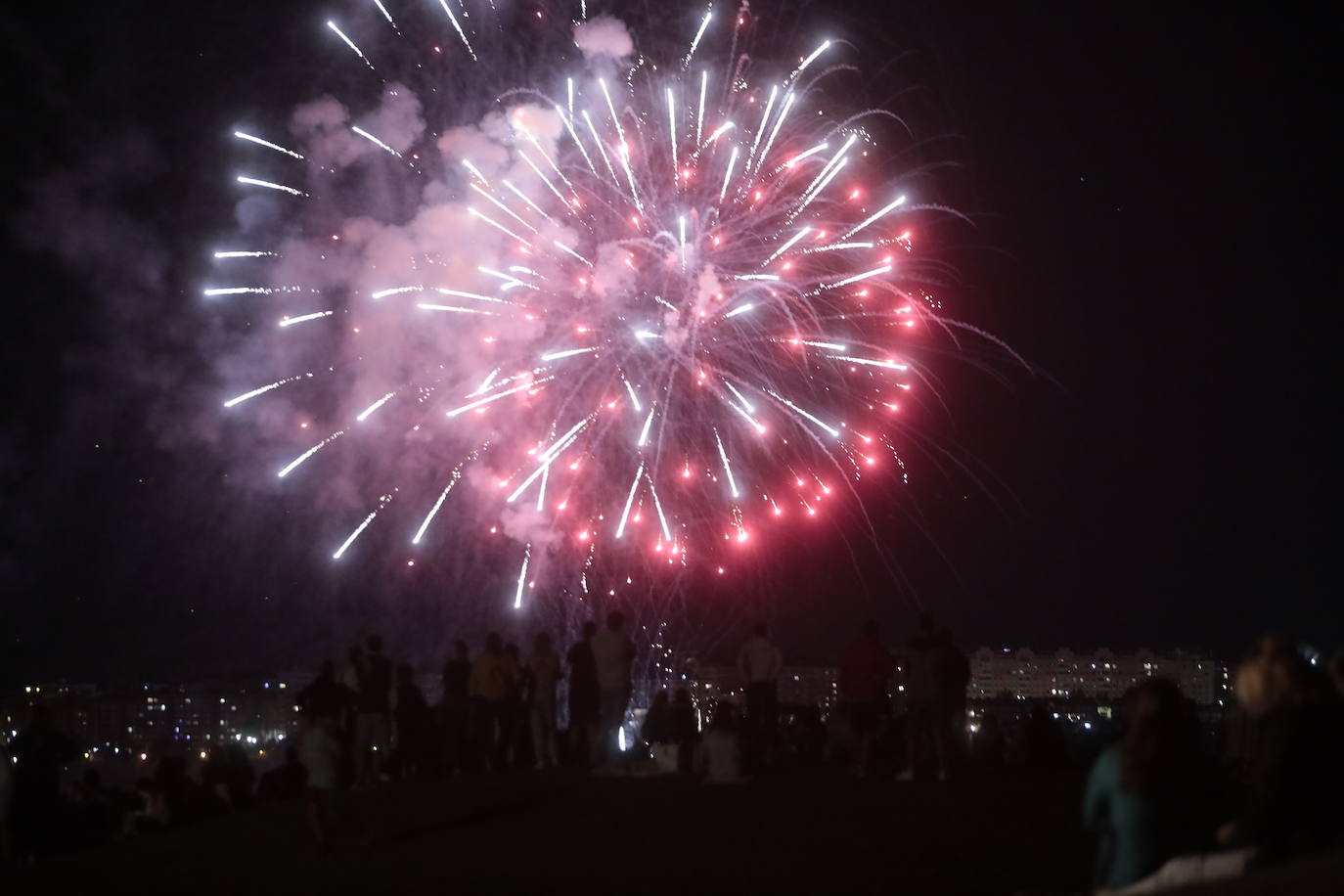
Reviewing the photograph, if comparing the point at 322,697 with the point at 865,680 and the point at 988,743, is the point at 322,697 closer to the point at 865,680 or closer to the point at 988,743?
the point at 865,680

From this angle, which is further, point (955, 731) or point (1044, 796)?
point (955, 731)

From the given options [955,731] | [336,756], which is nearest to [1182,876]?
[336,756]

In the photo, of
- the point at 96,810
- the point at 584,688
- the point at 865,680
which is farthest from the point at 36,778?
the point at 865,680

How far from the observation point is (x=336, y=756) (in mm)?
13266

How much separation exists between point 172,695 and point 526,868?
76055mm

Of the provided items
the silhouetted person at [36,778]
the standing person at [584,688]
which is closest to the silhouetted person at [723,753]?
the standing person at [584,688]

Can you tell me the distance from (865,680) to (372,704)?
18.1 ft

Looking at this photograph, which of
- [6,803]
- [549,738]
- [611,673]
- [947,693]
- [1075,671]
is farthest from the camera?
[1075,671]

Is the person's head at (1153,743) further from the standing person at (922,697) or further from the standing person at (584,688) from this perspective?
the standing person at (584,688)

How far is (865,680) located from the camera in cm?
1711

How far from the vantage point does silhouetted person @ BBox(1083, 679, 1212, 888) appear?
23.2 ft

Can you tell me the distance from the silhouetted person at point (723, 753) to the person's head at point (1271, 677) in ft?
31.0

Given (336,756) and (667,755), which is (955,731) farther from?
(336,756)

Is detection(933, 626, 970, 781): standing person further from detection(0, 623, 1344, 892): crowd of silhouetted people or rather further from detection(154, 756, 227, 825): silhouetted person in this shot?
detection(154, 756, 227, 825): silhouetted person
